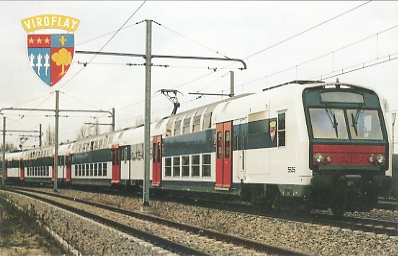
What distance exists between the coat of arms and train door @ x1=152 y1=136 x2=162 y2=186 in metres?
8.65

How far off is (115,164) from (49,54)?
1727cm

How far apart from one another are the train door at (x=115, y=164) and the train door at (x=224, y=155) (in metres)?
14.3

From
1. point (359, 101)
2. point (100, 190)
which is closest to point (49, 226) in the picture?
point (359, 101)

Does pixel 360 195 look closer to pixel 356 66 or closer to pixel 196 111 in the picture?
pixel 356 66

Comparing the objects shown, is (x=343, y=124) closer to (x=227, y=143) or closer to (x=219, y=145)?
(x=227, y=143)

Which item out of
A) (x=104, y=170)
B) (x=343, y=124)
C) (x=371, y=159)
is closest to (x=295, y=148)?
(x=343, y=124)

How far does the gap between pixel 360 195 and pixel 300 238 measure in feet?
9.90

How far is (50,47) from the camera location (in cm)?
1622

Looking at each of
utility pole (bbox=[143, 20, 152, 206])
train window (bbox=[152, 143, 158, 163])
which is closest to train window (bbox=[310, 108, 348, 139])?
utility pole (bbox=[143, 20, 152, 206])

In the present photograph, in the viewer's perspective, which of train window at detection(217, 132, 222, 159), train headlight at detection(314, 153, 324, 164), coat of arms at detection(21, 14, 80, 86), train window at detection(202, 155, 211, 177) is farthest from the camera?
train window at detection(202, 155, 211, 177)

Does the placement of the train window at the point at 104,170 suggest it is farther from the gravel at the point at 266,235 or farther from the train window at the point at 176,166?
the gravel at the point at 266,235

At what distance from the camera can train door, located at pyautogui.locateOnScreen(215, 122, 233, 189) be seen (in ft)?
59.0

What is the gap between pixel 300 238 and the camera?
38.6 feet

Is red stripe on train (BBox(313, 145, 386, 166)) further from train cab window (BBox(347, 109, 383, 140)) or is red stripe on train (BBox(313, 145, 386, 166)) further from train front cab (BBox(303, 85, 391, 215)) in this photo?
train cab window (BBox(347, 109, 383, 140))
